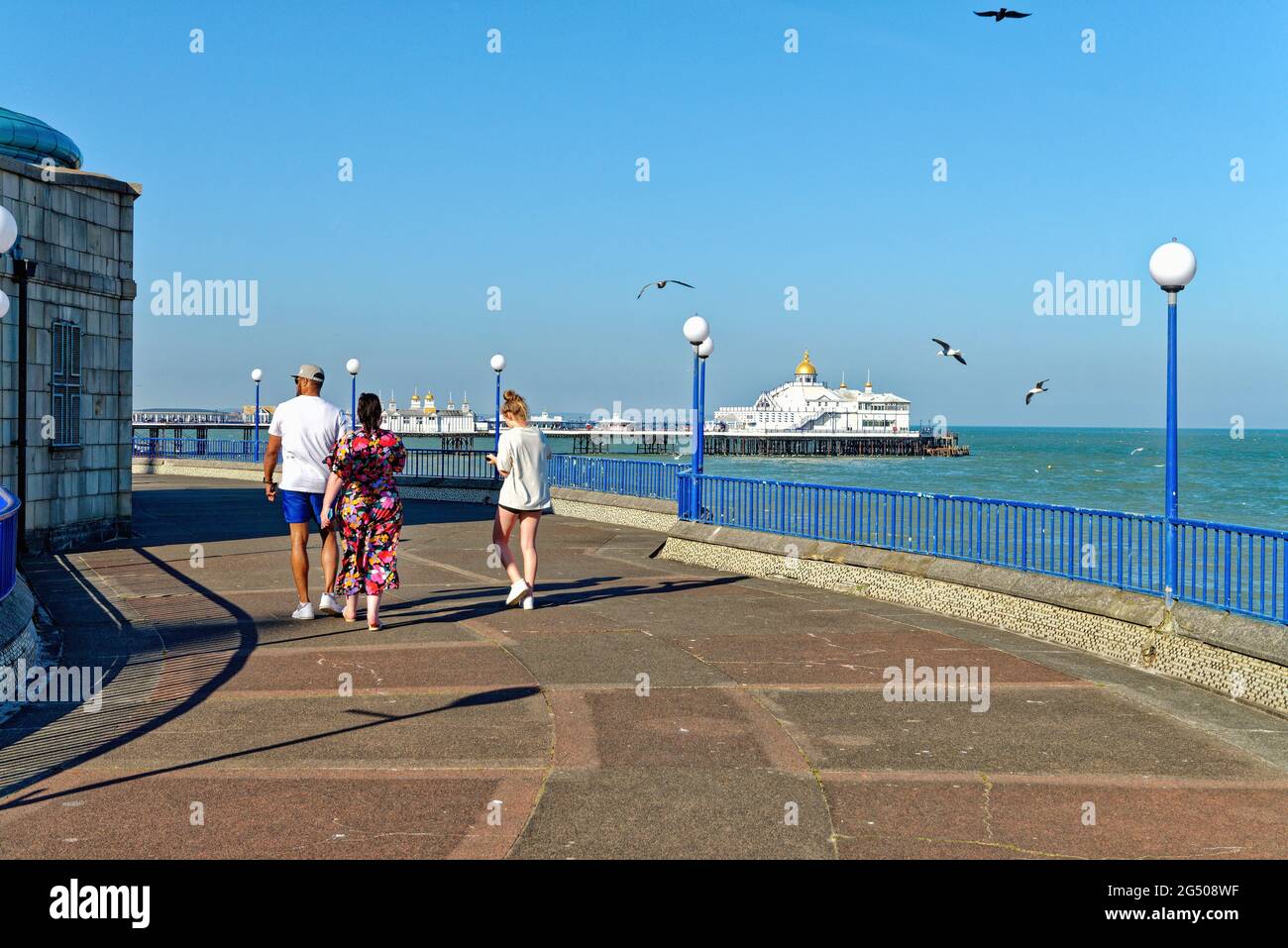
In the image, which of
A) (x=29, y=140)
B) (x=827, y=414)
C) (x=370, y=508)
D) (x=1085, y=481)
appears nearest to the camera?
(x=370, y=508)

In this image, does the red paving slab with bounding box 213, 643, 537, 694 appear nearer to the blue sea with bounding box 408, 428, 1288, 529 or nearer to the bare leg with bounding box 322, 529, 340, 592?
the bare leg with bounding box 322, 529, 340, 592

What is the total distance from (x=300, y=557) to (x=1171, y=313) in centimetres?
709

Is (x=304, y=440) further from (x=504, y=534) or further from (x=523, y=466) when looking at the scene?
(x=504, y=534)

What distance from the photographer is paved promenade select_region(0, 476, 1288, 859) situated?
4.72 m

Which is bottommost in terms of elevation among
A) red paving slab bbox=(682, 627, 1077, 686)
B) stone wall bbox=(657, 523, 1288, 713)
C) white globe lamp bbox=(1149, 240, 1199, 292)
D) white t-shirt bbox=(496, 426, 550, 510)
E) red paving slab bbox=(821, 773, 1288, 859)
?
red paving slab bbox=(821, 773, 1288, 859)

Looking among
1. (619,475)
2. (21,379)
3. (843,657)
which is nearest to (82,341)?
(21,379)

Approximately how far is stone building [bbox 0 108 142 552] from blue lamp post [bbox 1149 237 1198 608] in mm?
12282

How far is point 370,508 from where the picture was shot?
9234 millimetres

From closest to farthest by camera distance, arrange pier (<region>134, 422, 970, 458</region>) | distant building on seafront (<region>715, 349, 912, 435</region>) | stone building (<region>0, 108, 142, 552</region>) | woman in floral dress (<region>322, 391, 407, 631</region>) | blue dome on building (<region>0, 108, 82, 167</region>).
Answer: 1. woman in floral dress (<region>322, 391, 407, 631</region>)
2. stone building (<region>0, 108, 142, 552</region>)
3. blue dome on building (<region>0, 108, 82, 167</region>)
4. pier (<region>134, 422, 970, 458</region>)
5. distant building on seafront (<region>715, 349, 912, 435</region>)

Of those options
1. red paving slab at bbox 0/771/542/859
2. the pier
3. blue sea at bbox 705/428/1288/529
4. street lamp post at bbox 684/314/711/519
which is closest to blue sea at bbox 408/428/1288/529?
blue sea at bbox 705/428/1288/529

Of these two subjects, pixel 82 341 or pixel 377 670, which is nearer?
pixel 377 670

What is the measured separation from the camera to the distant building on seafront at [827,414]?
7298 inches

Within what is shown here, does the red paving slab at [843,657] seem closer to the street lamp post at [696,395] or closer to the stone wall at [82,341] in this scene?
the street lamp post at [696,395]

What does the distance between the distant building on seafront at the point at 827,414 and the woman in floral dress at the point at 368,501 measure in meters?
171
